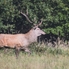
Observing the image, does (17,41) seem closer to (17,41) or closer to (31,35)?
(17,41)

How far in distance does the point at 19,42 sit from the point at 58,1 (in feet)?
15.5

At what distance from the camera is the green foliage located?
60.0ft

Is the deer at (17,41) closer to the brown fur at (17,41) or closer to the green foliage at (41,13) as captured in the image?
the brown fur at (17,41)

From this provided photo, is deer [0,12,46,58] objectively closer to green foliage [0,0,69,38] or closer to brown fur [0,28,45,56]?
brown fur [0,28,45,56]

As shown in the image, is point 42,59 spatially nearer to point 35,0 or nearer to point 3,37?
point 3,37

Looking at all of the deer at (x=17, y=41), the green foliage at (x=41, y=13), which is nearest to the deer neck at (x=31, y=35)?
the deer at (x=17, y=41)

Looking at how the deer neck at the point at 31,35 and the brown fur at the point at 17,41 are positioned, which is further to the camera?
the deer neck at the point at 31,35

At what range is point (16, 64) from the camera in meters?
11.3

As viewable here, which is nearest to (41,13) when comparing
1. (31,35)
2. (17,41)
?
(31,35)

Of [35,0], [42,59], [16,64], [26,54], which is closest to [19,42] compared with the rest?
[26,54]

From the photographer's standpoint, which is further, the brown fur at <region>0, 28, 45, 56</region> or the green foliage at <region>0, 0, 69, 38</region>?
the green foliage at <region>0, 0, 69, 38</region>

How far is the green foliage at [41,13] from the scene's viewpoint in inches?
720

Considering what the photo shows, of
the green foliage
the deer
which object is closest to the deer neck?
the deer

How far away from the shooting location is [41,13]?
18766 mm
